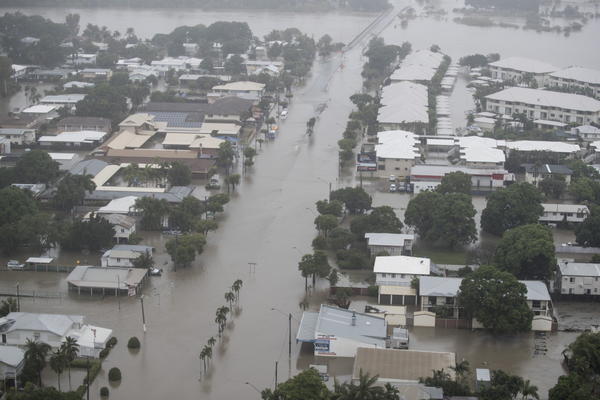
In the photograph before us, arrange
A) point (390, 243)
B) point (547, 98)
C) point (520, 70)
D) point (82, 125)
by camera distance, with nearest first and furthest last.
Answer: point (390, 243)
point (82, 125)
point (547, 98)
point (520, 70)

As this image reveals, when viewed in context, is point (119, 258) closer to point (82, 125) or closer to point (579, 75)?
point (82, 125)

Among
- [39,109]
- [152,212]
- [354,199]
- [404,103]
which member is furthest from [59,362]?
[404,103]

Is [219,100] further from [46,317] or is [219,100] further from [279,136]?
[46,317]

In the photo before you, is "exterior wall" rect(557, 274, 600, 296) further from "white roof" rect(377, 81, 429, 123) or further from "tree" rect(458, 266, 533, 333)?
"white roof" rect(377, 81, 429, 123)

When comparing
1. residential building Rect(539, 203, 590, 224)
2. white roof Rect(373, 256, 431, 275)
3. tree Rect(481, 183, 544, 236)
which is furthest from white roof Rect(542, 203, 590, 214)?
white roof Rect(373, 256, 431, 275)

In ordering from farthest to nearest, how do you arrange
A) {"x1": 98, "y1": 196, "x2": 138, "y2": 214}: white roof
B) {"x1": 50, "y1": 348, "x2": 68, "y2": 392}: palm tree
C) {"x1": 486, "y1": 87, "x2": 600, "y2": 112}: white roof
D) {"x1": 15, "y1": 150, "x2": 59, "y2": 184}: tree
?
1. {"x1": 486, "y1": 87, "x2": 600, "y2": 112}: white roof
2. {"x1": 15, "y1": 150, "x2": 59, "y2": 184}: tree
3. {"x1": 98, "y1": 196, "x2": 138, "y2": 214}: white roof
4. {"x1": 50, "y1": 348, "x2": 68, "y2": 392}: palm tree
